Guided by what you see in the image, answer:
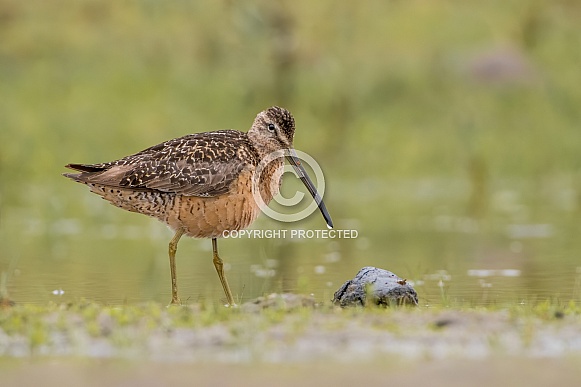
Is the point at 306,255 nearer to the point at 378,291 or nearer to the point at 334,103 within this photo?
the point at 378,291

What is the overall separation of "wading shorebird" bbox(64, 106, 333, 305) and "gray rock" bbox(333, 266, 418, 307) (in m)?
0.99

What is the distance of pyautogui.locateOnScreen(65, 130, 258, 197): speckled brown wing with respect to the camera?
830 centimetres

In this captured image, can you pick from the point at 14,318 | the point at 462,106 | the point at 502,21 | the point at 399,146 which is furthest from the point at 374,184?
the point at 14,318

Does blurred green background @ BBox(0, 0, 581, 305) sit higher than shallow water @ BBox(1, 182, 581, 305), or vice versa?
blurred green background @ BBox(0, 0, 581, 305)

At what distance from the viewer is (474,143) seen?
19.5 m

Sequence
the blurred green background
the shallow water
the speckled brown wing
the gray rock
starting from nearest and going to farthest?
the gray rock
the speckled brown wing
the shallow water
the blurred green background

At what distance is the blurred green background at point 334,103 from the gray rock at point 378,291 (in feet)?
16.8

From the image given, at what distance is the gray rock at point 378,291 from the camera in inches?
292

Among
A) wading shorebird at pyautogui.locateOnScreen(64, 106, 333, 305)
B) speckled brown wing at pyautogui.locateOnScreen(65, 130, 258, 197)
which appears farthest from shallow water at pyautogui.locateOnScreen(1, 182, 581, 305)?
speckled brown wing at pyautogui.locateOnScreen(65, 130, 258, 197)

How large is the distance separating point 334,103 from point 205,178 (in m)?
12.5

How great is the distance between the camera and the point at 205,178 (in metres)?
8.28

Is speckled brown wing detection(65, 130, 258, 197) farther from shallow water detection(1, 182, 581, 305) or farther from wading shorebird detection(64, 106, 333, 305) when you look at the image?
shallow water detection(1, 182, 581, 305)

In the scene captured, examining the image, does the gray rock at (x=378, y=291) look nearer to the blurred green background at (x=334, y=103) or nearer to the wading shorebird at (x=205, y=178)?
the wading shorebird at (x=205, y=178)

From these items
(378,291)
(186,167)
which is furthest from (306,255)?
(378,291)
